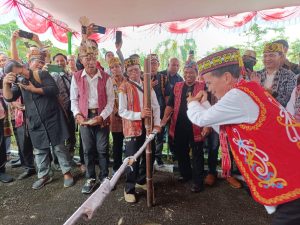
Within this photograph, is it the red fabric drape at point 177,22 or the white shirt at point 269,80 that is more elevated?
the red fabric drape at point 177,22

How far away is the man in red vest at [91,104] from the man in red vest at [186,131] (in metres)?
0.89

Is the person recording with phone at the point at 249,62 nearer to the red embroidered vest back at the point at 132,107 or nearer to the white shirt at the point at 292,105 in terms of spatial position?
the white shirt at the point at 292,105

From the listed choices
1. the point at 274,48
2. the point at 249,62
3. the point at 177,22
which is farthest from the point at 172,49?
the point at 274,48

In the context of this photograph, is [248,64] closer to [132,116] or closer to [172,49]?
[132,116]

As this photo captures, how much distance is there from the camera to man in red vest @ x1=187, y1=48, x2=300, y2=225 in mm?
1131

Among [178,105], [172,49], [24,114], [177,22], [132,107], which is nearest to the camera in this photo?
[132,107]

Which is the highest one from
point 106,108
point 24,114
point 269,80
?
point 269,80

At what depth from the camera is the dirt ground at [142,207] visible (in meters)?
2.41

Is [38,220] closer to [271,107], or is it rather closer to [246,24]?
[271,107]

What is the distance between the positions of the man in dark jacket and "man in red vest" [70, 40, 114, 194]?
0.38 m

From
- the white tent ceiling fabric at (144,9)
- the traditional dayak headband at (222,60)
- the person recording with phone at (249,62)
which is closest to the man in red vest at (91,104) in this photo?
the white tent ceiling fabric at (144,9)

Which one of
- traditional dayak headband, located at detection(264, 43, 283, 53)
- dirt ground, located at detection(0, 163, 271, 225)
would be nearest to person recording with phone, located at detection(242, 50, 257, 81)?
traditional dayak headband, located at detection(264, 43, 283, 53)

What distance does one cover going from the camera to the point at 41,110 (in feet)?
10.2

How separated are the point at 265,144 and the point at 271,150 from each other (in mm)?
40
